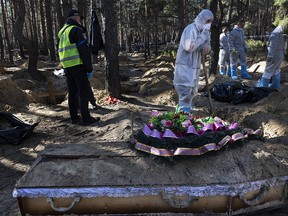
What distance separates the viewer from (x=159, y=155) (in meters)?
3.11

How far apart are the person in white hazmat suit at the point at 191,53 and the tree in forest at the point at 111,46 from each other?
2.76m

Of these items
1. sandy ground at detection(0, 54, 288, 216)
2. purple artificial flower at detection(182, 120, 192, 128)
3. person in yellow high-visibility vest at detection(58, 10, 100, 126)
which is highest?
person in yellow high-visibility vest at detection(58, 10, 100, 126)

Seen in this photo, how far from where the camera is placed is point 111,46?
7559 millimetres

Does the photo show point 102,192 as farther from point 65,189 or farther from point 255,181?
point 255,181

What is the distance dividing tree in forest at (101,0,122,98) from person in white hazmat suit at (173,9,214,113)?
2759 mm

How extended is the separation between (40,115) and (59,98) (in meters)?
1.94

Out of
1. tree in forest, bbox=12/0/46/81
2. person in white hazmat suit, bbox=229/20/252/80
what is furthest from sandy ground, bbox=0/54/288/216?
tree in forest, bbox=12/0/46/81

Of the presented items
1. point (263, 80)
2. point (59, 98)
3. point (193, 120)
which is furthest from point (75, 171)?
point (263, 80)

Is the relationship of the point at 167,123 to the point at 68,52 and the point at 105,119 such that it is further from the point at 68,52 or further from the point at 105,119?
the point at 105,119

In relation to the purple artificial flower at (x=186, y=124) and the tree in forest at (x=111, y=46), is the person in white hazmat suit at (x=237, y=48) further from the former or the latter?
the purple artificial flower at (x=186, y=124)

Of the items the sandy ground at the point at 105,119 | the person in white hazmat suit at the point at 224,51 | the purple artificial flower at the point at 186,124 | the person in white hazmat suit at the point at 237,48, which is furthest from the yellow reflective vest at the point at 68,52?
the person in white hazmat suit at the point at 224,51

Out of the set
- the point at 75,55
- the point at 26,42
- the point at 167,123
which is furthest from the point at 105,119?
the point at 26,42

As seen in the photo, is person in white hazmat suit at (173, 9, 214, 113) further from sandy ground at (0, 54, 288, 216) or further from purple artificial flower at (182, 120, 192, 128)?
purple artificial flower at (182, 120, 192, 128)

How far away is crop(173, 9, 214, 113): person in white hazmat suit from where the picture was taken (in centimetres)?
488
